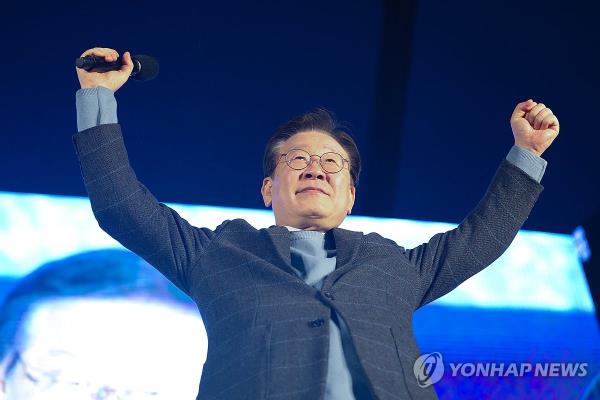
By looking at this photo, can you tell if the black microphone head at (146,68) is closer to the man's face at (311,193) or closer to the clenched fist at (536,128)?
the man's face at (311,193)

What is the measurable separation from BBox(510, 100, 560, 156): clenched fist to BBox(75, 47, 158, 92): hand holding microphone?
755 mm

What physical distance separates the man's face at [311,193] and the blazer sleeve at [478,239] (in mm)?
184

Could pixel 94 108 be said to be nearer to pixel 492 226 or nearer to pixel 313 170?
pixel 313 170

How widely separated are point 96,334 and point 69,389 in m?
0.14

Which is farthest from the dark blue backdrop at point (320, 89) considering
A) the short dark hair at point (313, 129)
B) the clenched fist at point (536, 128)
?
the clenched fist at point (536, 128)

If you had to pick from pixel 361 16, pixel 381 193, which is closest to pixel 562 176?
pixel 381 193

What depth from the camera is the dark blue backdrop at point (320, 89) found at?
96.8 inches

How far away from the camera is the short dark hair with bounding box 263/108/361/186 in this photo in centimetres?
201

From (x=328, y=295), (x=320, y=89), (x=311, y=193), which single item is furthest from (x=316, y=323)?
(x=320, y=89)

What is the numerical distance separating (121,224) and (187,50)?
1020 millimetres

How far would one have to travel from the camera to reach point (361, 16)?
2.53 metres

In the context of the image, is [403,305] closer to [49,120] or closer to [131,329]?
[131,329]

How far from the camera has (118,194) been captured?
1.61 metres

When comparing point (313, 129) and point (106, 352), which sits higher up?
point (313, 129)
